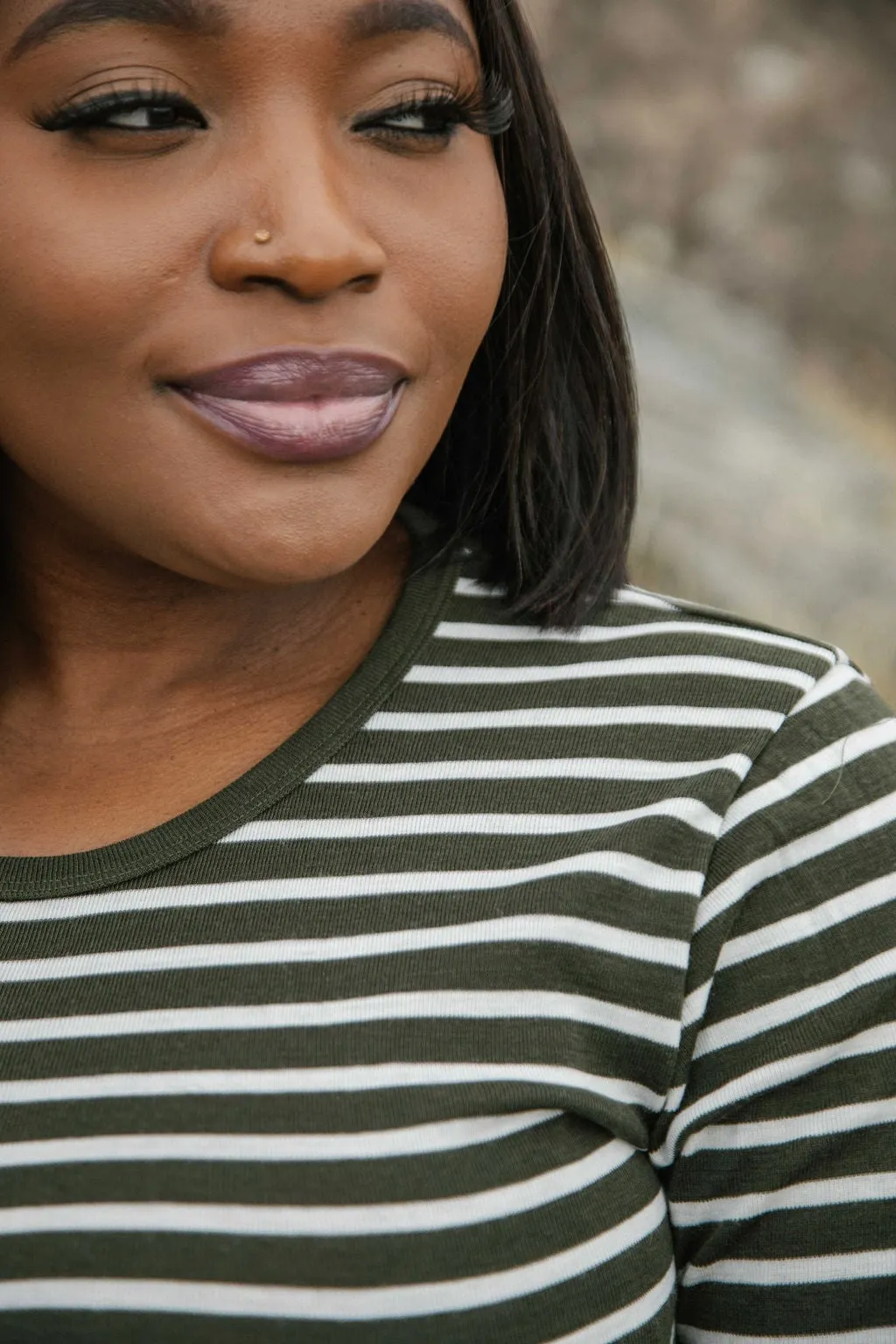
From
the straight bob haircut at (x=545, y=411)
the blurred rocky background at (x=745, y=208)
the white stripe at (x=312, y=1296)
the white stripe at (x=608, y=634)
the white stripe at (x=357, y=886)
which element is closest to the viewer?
the white stripe at (x=312, y=1296)

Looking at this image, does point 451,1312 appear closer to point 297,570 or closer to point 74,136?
point 297,570

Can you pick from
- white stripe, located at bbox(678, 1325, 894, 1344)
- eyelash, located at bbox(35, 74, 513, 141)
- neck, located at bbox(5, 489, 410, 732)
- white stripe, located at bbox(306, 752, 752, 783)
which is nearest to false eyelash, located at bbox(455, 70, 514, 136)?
eyelash, located at bbox(35, 74, 513, 141)

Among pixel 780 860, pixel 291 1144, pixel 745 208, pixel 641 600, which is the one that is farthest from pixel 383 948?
pixel 745 208

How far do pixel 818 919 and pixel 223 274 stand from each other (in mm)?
643

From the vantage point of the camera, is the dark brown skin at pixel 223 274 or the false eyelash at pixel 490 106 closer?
the dark brown skin at pixel 223 274

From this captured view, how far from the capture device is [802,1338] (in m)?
1.27

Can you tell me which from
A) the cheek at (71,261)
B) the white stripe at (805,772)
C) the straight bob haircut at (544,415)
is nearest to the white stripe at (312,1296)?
the white stripe at (805,772)

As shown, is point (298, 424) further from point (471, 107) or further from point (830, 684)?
point (830, 684)

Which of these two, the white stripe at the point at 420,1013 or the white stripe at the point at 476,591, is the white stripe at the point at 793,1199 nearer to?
the white stripe at the point at 420,1013

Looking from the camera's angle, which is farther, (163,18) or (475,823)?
(475,823)

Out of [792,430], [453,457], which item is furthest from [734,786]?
[792,430]

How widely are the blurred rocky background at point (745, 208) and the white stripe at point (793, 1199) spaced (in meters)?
1.88

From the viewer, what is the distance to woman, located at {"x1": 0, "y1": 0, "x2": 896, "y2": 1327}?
1220mm

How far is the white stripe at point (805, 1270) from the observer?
1.24 m
